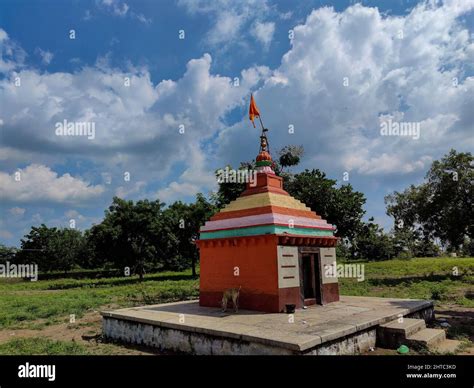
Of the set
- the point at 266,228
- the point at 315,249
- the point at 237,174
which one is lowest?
the point at 315,249

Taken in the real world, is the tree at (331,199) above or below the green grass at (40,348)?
above

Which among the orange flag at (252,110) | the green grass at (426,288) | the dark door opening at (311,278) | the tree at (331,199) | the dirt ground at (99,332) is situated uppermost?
the orange flag at (252,110)

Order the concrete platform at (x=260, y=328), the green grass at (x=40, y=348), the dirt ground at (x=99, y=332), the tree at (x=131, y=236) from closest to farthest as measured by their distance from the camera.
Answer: the concrete platform at (x=260, y=328), the green grass at (x=40, y=348), the dirt ground at (x=99, y=332), the tree at (x=131, y=236)

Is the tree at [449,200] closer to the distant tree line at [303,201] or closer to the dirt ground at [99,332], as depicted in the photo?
the distant tree line at [303,201]

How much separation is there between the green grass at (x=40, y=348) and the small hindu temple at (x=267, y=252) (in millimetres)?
4186

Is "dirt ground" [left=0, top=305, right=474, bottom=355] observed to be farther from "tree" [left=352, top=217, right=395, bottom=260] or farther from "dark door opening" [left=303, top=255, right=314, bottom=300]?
"tree" [left=352, top=217, right=395, bottom=260]

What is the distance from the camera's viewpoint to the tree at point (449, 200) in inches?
933

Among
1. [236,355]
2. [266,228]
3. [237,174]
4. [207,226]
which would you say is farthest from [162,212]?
[236,355]

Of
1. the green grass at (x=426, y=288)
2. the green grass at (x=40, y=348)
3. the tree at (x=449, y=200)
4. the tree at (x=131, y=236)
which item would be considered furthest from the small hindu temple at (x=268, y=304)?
the tree at (x=131, y=236)

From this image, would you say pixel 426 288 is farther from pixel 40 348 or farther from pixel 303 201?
pixel 40 348

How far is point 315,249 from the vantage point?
11.6 meters
